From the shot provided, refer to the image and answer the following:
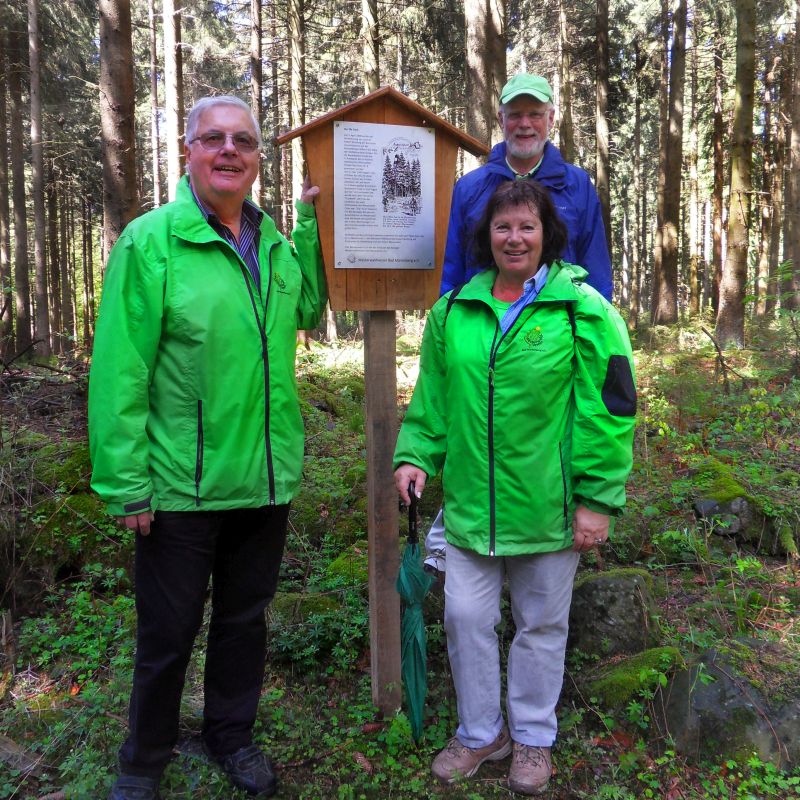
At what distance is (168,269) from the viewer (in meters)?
2.40

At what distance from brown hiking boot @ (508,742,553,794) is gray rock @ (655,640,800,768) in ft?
2.15

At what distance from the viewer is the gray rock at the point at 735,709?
9.53 feet

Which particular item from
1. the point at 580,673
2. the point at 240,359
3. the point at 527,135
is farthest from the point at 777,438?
the point at 240,359

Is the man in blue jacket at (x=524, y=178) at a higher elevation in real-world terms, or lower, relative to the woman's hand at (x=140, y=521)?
higher

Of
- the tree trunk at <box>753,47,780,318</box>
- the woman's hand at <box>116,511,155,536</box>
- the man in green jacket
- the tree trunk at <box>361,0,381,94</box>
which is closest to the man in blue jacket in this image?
the man in green jacket

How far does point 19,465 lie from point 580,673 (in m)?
3.88

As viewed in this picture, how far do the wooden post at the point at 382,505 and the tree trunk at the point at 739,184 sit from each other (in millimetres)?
9990

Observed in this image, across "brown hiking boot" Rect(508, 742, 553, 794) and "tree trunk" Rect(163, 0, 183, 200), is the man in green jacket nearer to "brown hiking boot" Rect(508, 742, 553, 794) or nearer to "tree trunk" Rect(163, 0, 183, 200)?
"brown hiking boot" Rect(508, 742, 553, 794)

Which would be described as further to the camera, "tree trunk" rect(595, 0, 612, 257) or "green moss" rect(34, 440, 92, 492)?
"tree trunk" rect(595, 0, 612, 257)

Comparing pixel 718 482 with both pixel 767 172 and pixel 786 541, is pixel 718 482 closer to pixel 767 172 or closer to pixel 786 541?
pixel 786 541

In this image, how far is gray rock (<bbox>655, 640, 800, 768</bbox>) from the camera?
9.53ft

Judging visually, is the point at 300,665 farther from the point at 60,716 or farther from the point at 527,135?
the point at 527,135

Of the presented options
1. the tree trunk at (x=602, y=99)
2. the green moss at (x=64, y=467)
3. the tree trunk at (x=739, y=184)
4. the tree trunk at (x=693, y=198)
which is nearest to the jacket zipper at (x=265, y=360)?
the green moss at (x=64, y=467)

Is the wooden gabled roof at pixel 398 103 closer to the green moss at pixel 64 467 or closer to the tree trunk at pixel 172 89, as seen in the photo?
the green moss at pixel 64 467
